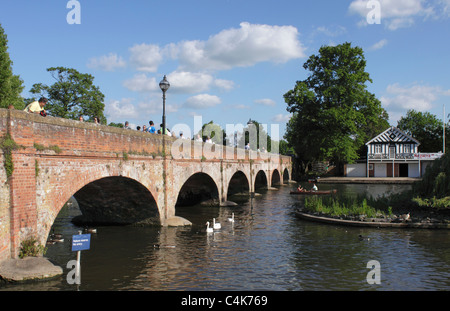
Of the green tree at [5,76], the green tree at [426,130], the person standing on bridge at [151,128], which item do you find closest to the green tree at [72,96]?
the green tree at [5,76]

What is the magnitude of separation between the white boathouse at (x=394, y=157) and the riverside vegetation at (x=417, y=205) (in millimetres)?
39399

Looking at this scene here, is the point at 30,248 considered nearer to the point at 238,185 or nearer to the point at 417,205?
the point at 417,205

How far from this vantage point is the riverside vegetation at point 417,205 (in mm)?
19625

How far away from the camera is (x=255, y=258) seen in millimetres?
13602

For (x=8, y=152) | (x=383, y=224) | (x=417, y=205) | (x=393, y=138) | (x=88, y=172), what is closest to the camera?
(x=8, y=152)

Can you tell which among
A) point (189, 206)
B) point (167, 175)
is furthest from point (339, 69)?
point (167, 175)

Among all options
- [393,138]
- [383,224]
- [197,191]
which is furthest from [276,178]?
[383,224]

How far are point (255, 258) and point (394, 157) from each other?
171 feet

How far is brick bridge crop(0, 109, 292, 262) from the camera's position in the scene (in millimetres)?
10023

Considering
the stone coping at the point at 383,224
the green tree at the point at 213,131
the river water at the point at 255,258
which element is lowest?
the river water at the point at 255,258

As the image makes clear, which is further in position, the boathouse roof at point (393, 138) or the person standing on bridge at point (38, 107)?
the boathouse roof at point (393, 138)

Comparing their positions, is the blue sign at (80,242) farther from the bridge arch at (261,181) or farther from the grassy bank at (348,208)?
A: the bridge arch at (261,181)
